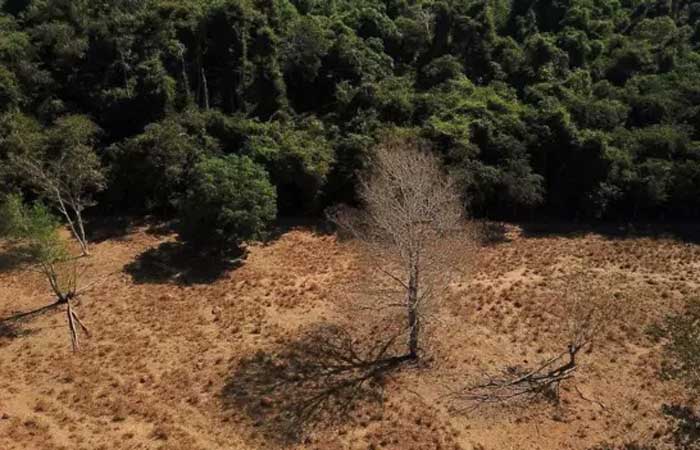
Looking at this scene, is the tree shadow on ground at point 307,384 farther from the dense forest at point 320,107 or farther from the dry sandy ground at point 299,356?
the dense forest at point 320,107

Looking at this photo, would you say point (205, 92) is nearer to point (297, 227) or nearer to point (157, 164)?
point (157, 164)

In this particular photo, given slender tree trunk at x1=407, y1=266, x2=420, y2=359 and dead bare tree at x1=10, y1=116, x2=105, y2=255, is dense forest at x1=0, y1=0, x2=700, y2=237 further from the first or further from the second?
slender tree trunk at x1=407, y1=266, x2=420, y2=359

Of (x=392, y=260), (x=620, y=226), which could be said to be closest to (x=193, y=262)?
(x=392, y=260)

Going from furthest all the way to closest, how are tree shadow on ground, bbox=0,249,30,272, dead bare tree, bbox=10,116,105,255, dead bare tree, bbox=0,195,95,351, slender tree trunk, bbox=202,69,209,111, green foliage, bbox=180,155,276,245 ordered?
slender tree trunk, bbox=202,69,209,111 < dead bare tree, bbox=10,116,105,255 < green foliage, bbox=180,155,276,245 < tree shadow on ground, bbox=0,249,30,272 < dead bare tree, bbox=0,195,95,351

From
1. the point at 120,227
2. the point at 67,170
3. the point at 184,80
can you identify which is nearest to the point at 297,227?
the point at 120,227

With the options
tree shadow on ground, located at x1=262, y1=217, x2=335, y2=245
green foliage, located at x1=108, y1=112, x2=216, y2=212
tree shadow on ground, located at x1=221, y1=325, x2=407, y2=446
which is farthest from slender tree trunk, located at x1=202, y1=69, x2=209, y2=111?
tree shadow on ground, located at x1=221, y1=325, x2=407, y2=446

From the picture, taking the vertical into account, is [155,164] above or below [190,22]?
below

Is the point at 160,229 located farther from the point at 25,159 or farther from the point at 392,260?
the point at 392,260
